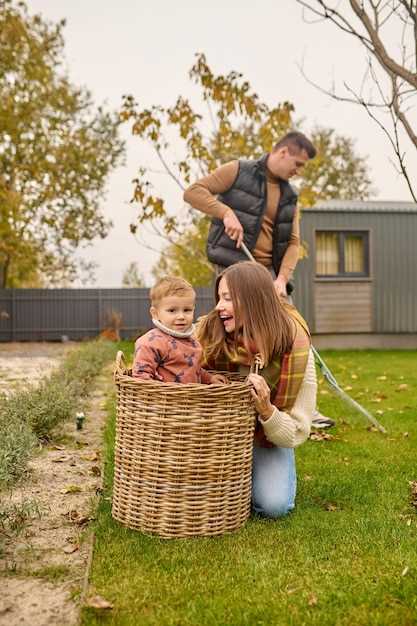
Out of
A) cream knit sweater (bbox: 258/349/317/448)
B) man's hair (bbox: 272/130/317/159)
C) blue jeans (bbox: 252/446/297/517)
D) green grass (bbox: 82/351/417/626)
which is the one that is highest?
man's hair (bbox: 272/130/317/159)

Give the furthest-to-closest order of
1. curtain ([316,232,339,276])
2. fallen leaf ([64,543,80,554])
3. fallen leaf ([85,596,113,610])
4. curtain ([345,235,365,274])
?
A: curtain ([345,235,365,274]), curtain ([316,232,339,276]), fallen leaf ([64,543,80,554]), fallen leaf ([85,596,113,610])

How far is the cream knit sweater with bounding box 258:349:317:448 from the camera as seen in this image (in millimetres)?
3102

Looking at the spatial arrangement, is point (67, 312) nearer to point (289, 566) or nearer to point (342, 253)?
point (342, 253)

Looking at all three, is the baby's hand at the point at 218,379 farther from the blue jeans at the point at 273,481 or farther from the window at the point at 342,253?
the window at the point at 342,253

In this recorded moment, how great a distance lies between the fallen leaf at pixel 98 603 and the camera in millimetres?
2183

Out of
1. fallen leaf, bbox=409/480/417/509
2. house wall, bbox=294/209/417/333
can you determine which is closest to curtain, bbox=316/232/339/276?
house wall, bbox=294/209/417/333

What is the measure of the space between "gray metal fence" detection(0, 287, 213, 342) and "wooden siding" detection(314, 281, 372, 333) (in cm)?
667

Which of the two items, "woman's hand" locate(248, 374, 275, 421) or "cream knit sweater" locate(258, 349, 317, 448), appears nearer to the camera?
"woman's hand" locate(248, 374, 275, 421)

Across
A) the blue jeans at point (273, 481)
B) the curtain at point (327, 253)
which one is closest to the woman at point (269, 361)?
the blue jeans at point (273, 481)

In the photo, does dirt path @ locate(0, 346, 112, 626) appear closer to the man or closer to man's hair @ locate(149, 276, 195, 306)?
man's hair @ locate(149, 276, 195, 306)

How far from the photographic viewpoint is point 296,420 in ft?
10.7

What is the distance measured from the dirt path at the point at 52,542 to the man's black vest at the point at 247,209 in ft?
5.32

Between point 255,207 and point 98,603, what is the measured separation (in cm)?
320

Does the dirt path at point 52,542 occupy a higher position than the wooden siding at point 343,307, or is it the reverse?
the wooden siding at point 343,307
